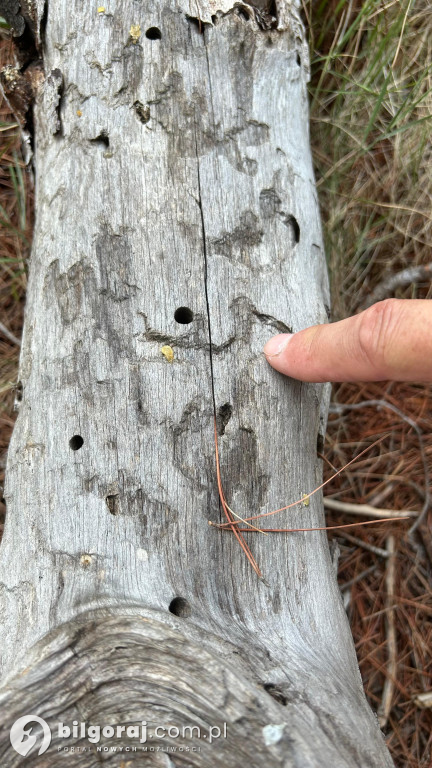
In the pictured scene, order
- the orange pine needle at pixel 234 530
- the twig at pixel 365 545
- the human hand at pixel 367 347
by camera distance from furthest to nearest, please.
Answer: the twig at pixel 365 545 < the orange pine needle at pixel 234 530 < the human hand at pixel 367 347

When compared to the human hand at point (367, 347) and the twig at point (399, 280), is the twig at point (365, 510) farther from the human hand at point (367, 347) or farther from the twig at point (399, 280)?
the human hand at point (367, 347)

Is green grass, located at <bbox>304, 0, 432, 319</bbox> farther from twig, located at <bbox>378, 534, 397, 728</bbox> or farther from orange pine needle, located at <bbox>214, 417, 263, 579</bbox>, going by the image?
orange pine needle, located at <bbox>214, 417, 263, 579</bbox>

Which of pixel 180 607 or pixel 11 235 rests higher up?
pixel 11 235

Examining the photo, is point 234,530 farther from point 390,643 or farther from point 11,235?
point 11,235

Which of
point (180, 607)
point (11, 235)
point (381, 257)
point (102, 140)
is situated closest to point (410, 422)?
point (381, 257)

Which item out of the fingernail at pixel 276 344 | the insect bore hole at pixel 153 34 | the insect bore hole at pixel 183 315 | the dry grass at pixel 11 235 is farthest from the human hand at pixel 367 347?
the dry grass at pixel 11 235

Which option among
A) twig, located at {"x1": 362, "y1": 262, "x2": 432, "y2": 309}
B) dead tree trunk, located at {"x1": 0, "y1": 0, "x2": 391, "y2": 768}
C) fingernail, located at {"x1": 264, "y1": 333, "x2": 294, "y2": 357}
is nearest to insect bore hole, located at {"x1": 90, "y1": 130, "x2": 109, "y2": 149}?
dead tree trunk, located at {"x1": 0, "y1": 0, "x2": 391, "y2": 768}
